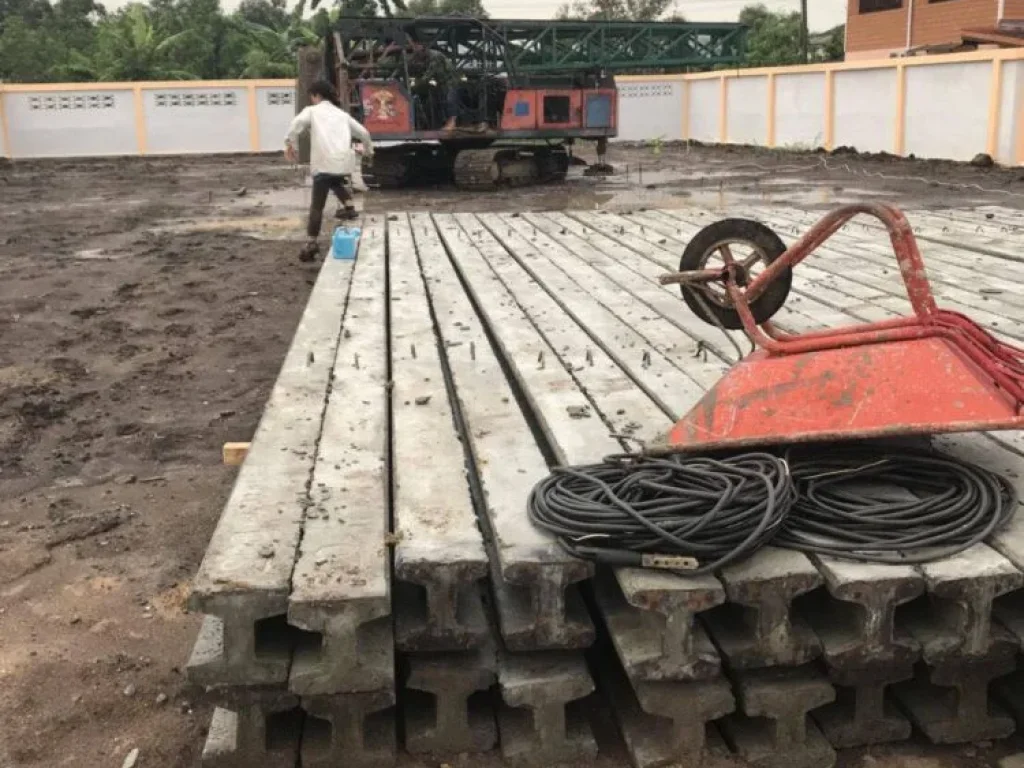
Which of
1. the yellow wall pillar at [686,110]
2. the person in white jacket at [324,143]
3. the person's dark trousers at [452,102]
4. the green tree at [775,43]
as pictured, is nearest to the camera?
the person in white jacket at [324,143]

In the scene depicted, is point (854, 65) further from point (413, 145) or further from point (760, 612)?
point (760, 612)

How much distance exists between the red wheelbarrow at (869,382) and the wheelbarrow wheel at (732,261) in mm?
232

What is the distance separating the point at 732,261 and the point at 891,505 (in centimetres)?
106

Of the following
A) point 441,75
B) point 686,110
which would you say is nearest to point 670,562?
point 441,75

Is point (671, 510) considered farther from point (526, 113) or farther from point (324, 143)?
point (526, 113)

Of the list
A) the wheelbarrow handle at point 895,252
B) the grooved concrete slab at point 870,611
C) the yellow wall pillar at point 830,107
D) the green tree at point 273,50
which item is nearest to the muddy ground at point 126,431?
the grooved concrete slab at point 870,611

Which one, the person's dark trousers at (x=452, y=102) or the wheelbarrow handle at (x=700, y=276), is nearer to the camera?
the wheelbarrow handle at (x=700, y=276)

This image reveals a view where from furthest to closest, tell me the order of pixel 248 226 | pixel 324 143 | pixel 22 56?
pixel 22 56, pixel 248 226, pixel 324 143

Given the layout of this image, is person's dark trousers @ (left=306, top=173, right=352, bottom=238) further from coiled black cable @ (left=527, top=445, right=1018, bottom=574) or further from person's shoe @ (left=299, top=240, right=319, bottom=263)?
coiled black cable @ (left=527, top=445, right=1018, bottom=574)

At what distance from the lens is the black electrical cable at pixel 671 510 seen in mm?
2361

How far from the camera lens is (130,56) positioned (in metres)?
32.2

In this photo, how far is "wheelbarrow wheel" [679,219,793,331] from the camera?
11.1 feet

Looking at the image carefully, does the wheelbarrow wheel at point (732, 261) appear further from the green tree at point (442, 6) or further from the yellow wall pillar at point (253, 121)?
the green tree at point (442, 6)

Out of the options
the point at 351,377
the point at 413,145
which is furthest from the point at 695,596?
the point at 413,145
